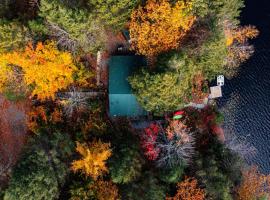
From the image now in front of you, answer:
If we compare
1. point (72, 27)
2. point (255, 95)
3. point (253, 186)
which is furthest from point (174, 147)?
point (72, 27)

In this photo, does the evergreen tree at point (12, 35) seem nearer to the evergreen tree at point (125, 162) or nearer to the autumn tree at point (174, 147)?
the evergreen tree at point (125, 162)

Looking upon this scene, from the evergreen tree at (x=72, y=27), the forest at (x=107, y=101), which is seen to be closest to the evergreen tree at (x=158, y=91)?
the forest at (x=107, y=101)

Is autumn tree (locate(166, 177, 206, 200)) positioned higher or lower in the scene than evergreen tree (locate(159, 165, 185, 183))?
lower

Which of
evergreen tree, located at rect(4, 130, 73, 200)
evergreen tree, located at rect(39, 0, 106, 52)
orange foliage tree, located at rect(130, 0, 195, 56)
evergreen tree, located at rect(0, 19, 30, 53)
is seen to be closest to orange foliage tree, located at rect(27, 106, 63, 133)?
evergreen tree, located at rect(4, 130, 73, 200)

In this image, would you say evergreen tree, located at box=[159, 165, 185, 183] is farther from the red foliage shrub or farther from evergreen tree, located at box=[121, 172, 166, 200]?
the red foliage shrub

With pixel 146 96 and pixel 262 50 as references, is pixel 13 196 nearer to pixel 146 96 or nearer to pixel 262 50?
pixel 146 96

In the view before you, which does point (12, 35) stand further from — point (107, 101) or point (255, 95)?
point (255, 95)

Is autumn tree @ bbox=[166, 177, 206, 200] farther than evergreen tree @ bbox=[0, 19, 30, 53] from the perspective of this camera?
Yes

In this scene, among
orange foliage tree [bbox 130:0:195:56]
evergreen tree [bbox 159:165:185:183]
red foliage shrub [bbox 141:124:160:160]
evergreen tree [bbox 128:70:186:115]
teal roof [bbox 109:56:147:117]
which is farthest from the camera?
teal roof [bbox 109:56:147:117]
